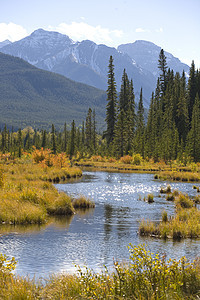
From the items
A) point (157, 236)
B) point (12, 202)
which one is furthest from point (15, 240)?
point (157, 236)

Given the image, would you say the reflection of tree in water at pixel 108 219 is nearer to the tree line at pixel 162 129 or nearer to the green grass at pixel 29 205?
the green grass at pixel 29 205

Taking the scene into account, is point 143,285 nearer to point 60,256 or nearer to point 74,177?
point 60,256

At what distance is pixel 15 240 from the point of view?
1388 centimetres

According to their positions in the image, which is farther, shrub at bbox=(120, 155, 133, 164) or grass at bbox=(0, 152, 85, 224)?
shrub at bbox=(120, 155, 133, 164)

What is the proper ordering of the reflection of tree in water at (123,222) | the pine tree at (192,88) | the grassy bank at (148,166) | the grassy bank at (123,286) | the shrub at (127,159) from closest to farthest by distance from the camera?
the grassy bank at (123,286) → the reflection of tree in water at (123,222) → the grassy bank at (148,166) → the shrub at (127,159) → the pine tree at (192,88)

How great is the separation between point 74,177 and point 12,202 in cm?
2460

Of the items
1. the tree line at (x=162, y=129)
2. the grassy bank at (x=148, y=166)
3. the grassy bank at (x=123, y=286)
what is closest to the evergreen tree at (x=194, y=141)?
the tree line at (x=162, y=129)

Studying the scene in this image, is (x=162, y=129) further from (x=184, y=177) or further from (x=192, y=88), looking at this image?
(x=184, y=177)

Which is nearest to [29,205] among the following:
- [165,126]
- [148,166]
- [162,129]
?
[148,166]

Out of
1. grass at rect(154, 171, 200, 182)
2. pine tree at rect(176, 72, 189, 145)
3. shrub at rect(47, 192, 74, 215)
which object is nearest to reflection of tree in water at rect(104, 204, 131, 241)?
shrub at rect(47, 192, 74, 215)

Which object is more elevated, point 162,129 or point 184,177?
point 162,129

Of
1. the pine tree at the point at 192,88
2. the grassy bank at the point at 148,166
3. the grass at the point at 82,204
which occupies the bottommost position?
Result: the grass at the point at 82,204

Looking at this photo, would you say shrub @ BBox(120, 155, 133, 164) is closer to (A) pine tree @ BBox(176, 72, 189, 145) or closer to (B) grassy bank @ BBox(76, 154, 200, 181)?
(B) grassy bank @ BBox(76, 154, 200, 181)

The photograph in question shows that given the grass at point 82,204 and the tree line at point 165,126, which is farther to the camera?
the tree line at point 165,126
